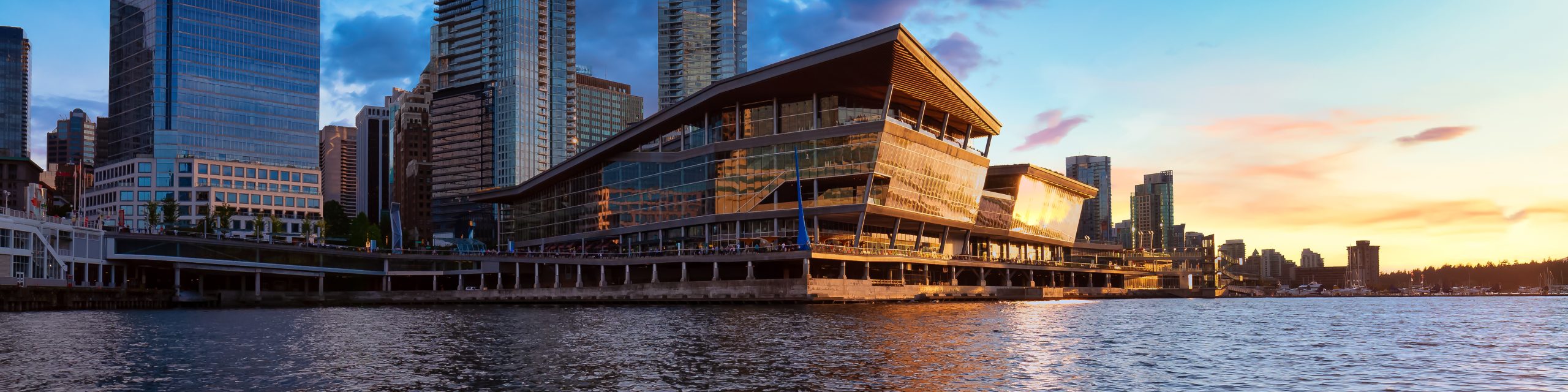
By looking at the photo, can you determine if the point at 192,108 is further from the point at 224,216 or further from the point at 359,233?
the point at 224,216

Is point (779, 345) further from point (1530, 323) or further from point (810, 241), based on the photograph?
point (810, 241)

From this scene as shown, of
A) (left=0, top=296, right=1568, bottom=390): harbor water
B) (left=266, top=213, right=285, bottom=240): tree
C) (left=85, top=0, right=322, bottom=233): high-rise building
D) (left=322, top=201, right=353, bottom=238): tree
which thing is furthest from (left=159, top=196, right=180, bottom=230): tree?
(left=0, top=296, right=1568, bottom=390): harbor water

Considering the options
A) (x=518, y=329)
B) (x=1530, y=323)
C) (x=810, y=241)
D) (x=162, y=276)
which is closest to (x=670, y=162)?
(x=810, y=241)

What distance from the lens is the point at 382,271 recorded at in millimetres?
133250

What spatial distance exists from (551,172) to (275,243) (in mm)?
40877

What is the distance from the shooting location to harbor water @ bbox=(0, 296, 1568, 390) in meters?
33.9

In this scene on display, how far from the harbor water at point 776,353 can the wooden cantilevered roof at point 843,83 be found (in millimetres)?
37018

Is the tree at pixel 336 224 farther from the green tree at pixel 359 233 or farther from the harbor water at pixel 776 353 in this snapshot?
the harbor water at pixel 776 353

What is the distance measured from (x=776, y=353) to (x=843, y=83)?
3030 inches

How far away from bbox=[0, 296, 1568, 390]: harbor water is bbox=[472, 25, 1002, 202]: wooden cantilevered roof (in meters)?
37.0

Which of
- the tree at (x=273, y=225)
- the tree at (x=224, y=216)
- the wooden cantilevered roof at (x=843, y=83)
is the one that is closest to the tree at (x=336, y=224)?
the tree at (x=273, y=225)

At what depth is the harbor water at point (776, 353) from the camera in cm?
3391

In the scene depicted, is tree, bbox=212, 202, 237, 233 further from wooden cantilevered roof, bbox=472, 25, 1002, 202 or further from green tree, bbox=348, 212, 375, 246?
wooden cantilevered roof, bbox=472, 25, 1002, 202

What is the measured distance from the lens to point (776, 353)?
43125 millimetres
